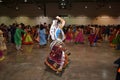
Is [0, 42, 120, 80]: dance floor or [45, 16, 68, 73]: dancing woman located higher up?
[45, 16, 68, 73]: dancing woman

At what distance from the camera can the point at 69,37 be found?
1336cm

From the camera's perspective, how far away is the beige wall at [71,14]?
78.3 feet

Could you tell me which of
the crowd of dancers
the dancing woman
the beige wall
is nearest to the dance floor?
the dancing woman

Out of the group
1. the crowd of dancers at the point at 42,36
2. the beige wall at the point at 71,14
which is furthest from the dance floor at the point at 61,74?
the beige wall at the point at 71,14

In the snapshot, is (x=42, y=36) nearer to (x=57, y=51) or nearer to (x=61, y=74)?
(x=57, y=51)

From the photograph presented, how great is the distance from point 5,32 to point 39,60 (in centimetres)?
658

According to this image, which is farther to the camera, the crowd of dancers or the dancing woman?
the crowd of dancers

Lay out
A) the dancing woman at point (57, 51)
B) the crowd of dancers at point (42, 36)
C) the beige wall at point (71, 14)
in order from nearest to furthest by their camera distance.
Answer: the dancing woman at point (57, 51) < the crowd of dancers at point (42, 36) < the beige wall at point (71, 14)

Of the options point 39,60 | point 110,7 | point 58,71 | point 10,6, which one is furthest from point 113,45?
point 10,6

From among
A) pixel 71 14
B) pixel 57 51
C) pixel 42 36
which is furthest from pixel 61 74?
pixel 71 14

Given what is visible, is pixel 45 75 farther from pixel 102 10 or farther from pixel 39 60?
pixel 102 10

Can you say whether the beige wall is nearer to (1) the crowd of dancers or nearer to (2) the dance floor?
(1) the crowd of dancers

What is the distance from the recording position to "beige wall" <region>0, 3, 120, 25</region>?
23.9m

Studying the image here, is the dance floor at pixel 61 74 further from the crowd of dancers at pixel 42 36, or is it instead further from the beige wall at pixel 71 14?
the beige wall at pixel 71 14
